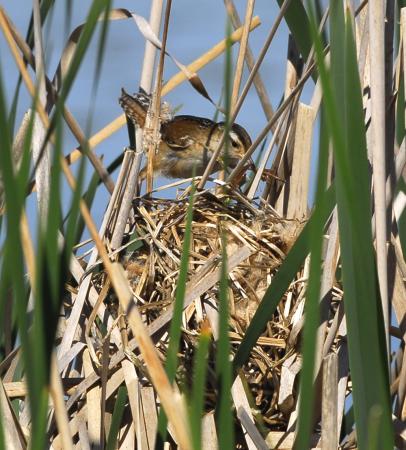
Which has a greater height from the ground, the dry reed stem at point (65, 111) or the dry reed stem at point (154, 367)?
the dry reed stem at point (65, 111)

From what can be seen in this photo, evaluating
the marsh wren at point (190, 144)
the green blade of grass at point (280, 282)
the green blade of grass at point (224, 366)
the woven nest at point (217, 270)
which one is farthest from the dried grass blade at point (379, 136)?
the marsh wren at point (190, 144)

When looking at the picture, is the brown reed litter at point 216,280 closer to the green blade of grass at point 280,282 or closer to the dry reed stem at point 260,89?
the dry reed stem at point 260,89

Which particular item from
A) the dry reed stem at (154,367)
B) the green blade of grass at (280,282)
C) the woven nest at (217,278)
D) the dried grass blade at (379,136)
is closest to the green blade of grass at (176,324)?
the dry reed stem at (154,367)

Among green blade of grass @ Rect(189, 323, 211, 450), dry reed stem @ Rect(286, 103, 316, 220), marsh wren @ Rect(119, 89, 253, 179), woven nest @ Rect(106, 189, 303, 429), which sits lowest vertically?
marsh wren @ Rect(119, 89, 253, 179)

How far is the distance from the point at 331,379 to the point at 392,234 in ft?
1.82

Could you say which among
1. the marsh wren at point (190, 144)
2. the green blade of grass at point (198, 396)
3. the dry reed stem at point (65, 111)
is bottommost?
the marsh wren at point (190, 144)

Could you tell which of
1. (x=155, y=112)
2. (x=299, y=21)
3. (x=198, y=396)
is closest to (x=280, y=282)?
(x=198, y=396)

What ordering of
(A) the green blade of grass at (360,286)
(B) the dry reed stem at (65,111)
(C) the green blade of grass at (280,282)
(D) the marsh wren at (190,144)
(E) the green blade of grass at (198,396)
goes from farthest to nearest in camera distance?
(D) the marsh wren at (190,144) < (B) the dry reed stem at (65,111) < (C) the green blade of grass at (280,282) < (A) the green blade of grass at (360,286) < (E) the green blade of grass at (198,396)

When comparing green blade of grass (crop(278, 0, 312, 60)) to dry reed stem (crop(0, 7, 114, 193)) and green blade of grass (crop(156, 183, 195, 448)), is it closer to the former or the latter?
dry reed stem (crop(0, 7, 114, 193))

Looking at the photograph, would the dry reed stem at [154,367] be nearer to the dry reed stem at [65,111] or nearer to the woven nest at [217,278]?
the woven nest at [217,278]

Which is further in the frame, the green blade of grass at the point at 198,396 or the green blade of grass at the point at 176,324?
the green blade of grass at the point at 176,324

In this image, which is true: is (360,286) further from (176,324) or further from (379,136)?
(379,136)

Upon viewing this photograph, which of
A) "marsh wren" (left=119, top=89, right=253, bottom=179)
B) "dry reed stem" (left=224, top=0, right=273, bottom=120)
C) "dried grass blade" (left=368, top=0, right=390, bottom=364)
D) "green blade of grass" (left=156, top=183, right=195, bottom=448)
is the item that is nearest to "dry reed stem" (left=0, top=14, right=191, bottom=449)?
"green blade of grass" (left=156, top=183, right=195, bottom=448)

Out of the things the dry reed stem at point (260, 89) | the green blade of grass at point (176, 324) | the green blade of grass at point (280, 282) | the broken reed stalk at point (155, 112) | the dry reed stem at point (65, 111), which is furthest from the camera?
the dry reed stem at point (260, 89)
